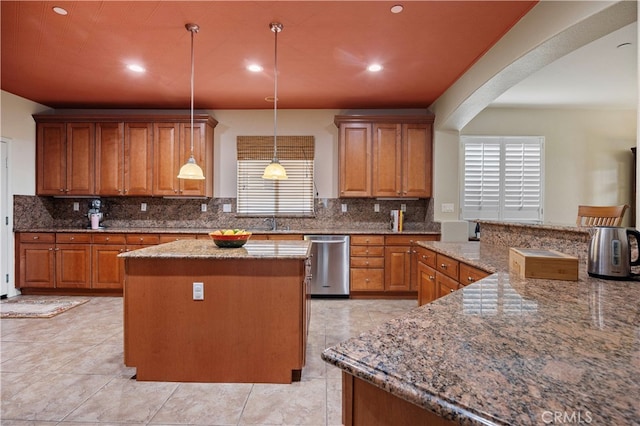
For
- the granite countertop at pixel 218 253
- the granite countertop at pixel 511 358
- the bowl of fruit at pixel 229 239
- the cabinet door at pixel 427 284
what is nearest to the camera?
the granite countertop at pixel 511 358

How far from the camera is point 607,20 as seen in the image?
1901 mm

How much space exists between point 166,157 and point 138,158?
0.41 metres

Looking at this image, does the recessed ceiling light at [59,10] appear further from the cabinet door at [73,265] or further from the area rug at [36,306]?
the area rug at [36,306]

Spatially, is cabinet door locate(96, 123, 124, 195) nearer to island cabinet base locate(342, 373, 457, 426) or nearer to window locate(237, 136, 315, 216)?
window locate(237, 136, 315, 216)

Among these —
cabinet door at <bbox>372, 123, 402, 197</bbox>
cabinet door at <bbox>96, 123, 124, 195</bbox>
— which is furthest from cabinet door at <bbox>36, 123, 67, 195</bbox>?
cabinet door at <bbox>372, 123, 402, 197</bbox>

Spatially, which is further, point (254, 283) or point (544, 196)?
point (544, 196)

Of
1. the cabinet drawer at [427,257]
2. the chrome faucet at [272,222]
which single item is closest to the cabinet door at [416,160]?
the cabinet drawer at [427,257]

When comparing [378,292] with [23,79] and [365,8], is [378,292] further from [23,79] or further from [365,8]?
[23,79]

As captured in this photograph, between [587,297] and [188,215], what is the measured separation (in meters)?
4.82

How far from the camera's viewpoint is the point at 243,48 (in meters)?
3.00

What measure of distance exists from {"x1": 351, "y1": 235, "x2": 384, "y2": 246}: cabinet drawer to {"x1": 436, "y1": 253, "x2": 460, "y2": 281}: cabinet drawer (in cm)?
159

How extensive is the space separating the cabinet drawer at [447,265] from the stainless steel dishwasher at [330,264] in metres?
1.71

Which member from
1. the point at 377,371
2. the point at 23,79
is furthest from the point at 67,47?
the point at 377,371

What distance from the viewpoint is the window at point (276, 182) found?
4844 mm
